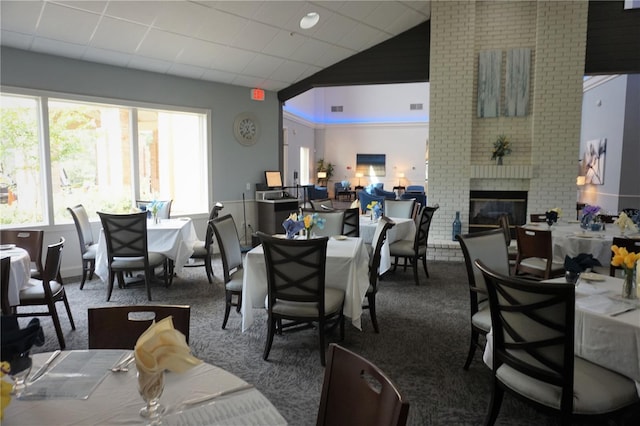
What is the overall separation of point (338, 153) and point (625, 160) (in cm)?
1068

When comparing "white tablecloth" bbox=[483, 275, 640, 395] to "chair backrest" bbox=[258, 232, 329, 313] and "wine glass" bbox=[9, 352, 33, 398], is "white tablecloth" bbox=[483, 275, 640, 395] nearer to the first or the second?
"chair backrest" bbox=[258, 232, 329, 313]

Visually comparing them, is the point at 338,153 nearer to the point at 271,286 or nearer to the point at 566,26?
the point at 566,26

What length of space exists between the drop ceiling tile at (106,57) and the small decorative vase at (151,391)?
5304 mm

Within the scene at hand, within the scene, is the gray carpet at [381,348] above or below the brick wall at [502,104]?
below

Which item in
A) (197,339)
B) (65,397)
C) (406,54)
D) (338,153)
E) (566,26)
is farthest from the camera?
(338,153)

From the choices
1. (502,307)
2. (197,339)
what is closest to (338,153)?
(197,339)

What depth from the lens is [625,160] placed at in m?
7.91

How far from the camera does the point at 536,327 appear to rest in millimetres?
1881

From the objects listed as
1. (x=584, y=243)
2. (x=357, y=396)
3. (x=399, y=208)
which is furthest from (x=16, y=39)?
(x=584, y=243)

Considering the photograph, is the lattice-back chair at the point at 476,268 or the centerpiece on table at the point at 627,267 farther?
the lattice-back chair at the point at 476,268

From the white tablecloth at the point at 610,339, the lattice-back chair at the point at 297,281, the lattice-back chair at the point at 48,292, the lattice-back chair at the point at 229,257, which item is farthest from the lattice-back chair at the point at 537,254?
the lattice-back chair at the point at 48,292

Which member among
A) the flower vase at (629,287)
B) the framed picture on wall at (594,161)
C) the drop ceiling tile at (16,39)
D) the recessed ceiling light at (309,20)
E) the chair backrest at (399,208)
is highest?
the recessed ceiling light at (309,20)

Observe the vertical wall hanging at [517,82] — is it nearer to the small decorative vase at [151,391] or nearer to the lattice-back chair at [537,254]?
the lattice-back chair at [537,254]

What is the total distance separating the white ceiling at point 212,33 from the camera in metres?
4.54
